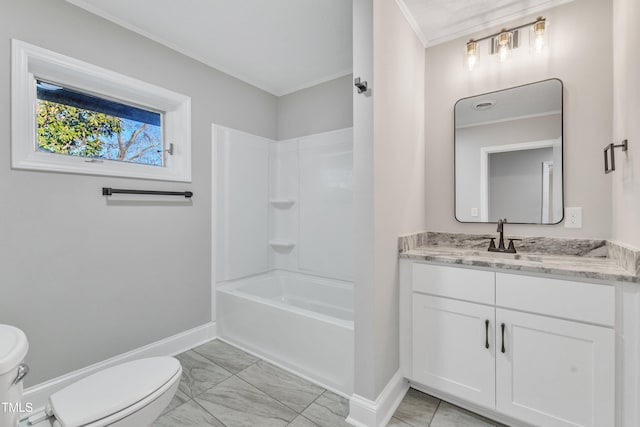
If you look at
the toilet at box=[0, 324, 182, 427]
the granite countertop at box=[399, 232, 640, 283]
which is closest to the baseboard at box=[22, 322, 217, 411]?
the toilet at box=[0, 324, 182, 427]

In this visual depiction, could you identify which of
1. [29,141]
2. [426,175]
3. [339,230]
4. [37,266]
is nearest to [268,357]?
[339,230]

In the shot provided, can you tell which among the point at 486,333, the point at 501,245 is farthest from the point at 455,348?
the point at 501,245

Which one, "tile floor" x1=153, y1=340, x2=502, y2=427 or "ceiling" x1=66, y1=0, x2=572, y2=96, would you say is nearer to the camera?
"tile floor" x1=153, y1=340, x2=502, y2=427

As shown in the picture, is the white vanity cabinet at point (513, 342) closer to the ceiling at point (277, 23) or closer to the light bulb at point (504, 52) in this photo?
the light bulb at point (504, 52)

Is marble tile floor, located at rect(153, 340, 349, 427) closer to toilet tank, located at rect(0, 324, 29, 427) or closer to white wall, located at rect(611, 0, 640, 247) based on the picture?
toilet tank, located at rect(0, 324, 29, 427)

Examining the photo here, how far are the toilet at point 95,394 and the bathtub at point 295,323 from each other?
83 cm

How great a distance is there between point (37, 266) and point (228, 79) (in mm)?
2040

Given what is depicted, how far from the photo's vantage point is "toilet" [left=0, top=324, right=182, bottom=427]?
0.95 meters

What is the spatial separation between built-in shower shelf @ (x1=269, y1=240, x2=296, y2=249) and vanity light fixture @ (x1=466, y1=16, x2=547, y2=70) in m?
2.19

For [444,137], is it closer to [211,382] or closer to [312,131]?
[312,131]

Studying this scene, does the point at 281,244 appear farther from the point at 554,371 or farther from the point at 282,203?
the point at 554,371

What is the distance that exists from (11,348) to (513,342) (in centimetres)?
210

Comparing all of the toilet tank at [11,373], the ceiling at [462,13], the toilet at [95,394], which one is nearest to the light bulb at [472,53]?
the ceiling at [462,13]

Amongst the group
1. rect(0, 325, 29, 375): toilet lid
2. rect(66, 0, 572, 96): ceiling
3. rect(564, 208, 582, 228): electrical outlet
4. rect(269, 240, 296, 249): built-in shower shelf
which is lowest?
rect(0, 325, 29, 375): toilet lid
